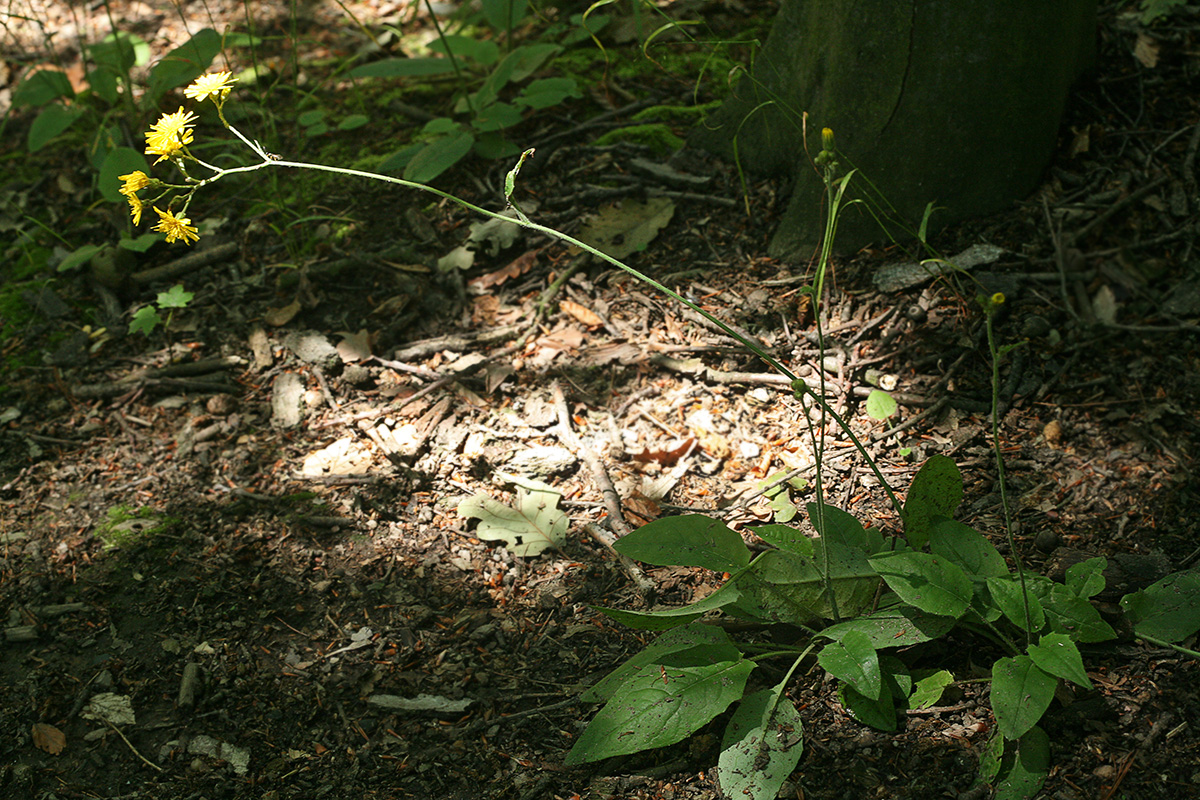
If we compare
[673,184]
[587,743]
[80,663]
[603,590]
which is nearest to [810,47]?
[673,184]

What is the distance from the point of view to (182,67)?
3.34m

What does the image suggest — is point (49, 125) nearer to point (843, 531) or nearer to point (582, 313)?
point (582, 313)

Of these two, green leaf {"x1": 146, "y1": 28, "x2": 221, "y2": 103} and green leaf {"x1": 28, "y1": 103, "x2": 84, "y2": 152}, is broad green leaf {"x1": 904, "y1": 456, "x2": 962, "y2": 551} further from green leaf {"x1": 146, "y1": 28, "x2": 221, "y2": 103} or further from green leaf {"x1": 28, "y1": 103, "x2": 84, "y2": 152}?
green leaf {"x1": 28, "y1": 103, "x2": 84, "y2": 152}

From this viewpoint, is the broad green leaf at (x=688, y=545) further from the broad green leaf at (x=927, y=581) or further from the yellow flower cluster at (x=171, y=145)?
the yellow flower cluster at (x=171, y=145)

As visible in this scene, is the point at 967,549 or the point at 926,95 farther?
the point at 926,95

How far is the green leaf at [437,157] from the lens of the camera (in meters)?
2.81

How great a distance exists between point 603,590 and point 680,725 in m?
0.51

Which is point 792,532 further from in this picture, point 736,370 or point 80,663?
point 80,663

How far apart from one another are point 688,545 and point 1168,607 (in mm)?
986

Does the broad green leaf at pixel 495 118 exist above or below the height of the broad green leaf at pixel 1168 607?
above

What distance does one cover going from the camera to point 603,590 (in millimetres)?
2059

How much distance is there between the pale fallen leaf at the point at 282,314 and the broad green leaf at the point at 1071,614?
239 cm

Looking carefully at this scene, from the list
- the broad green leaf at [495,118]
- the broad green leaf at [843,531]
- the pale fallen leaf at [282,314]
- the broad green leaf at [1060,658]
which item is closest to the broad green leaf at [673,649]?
the broad green leaf at [843,531]

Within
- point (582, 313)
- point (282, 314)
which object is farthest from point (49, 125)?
point (582, 313)
